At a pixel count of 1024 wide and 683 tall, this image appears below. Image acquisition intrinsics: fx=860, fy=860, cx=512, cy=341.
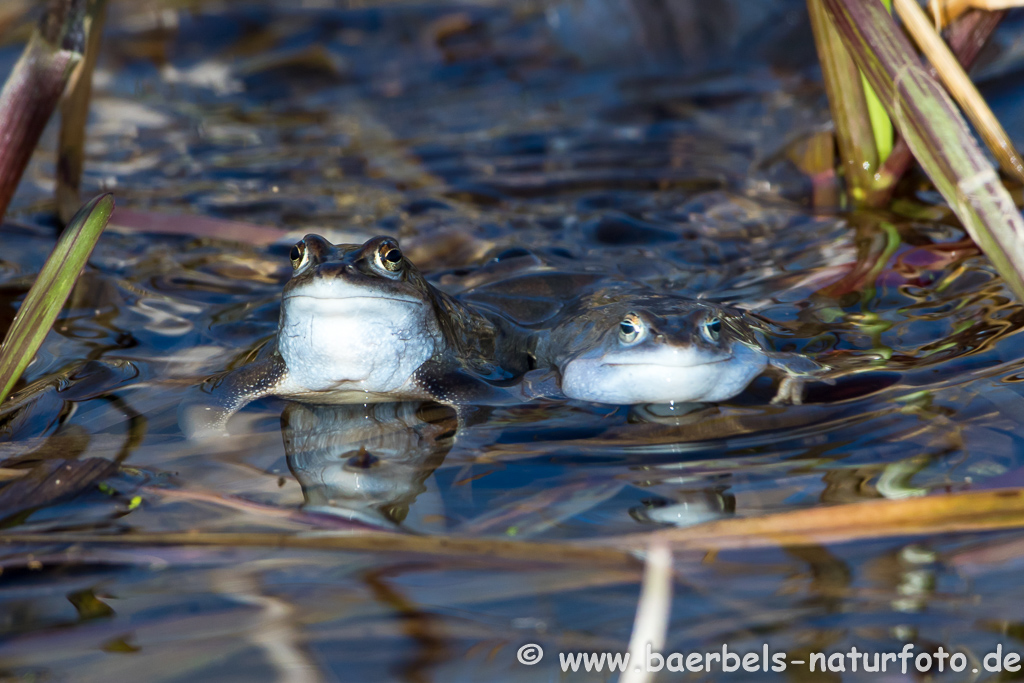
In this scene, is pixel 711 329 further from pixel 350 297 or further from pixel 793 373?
pixel 350 297

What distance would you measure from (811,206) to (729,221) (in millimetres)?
368

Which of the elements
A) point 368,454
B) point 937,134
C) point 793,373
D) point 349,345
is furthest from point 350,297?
point 937,134

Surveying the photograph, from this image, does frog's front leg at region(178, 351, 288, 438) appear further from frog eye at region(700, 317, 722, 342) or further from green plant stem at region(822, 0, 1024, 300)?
green plant stem at region(822, 0, 1024, 300)

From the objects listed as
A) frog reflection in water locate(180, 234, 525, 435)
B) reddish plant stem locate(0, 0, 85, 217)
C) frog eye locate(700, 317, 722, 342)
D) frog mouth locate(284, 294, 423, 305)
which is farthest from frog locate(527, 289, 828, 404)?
reddish plant stem locate(0, 0, 85, 217)

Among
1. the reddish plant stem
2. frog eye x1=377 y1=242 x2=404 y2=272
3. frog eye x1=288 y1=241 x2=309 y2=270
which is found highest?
the reddish plant stem

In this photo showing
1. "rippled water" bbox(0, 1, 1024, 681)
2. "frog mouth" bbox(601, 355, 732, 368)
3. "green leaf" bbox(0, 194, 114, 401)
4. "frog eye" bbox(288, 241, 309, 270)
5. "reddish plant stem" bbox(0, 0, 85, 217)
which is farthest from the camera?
"reddish plant stem" bbox(0, 0, 85, 217)

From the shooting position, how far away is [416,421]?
2.57m

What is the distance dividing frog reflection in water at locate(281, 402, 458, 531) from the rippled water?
11 mm

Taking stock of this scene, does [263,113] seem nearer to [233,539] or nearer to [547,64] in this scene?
[547,64]

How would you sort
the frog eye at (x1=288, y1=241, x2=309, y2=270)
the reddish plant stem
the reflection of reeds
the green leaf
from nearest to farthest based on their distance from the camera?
the reflection of reeds, the green leaf, the frog eye at (x1=288, y1=241, x2=309, y2=270), the reddish plant stem

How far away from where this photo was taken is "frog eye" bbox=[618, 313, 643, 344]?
99.3 inches

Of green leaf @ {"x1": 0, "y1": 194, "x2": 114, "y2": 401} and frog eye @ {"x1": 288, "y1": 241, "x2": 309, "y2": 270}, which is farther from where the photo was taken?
frog eye @ {"x1": 288, "y1": 241, "x2": 309, "y2": 270}

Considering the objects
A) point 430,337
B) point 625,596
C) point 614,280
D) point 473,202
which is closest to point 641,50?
point 473,202

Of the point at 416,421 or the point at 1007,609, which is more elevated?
the point at 416,421
